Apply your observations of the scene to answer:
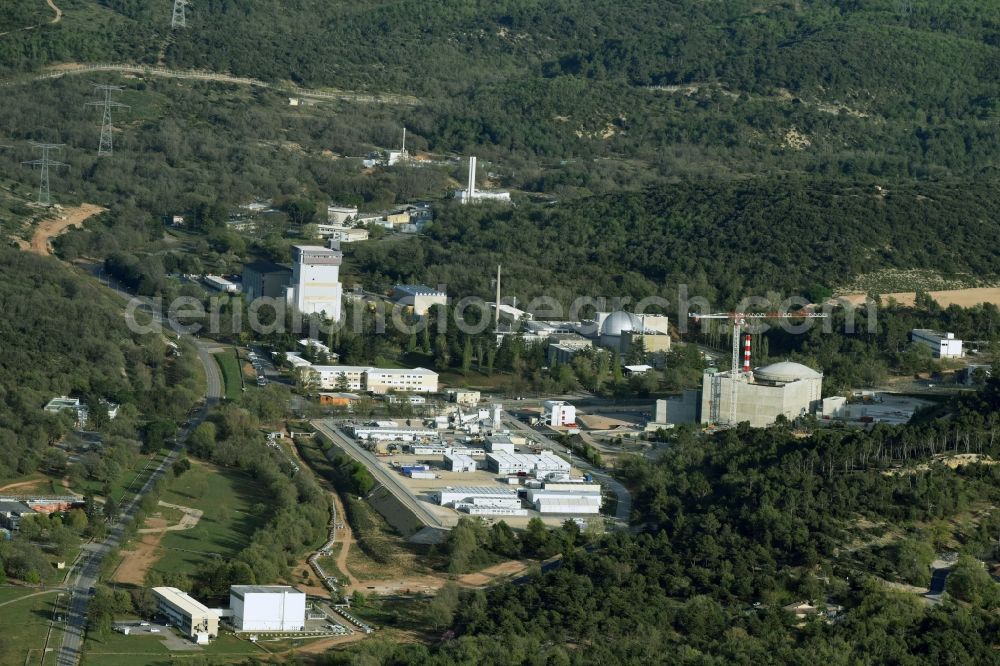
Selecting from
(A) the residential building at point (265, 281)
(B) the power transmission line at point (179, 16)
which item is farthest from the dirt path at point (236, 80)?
(A) the residential building at point (265, 281)

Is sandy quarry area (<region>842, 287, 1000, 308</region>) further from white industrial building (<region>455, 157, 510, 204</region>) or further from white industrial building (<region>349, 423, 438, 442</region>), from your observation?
white industrial building (<region>455, 157, 510, 204</region>)

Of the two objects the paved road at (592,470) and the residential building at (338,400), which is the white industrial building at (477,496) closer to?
the paved road at (592,470)

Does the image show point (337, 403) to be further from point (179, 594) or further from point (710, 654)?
point (710, 654)

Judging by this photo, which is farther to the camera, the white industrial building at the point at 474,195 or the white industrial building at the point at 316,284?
the white industrial building at the point at 474,195

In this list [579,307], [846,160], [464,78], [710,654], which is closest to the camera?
[710,654]

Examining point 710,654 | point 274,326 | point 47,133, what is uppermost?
point 47,133

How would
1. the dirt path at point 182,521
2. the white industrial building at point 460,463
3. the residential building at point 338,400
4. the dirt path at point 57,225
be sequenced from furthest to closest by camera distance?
1. the dirt path at point 57,225
2. the residential building at point 338,400
3. the white industrial building at point 460,463
4. the dirt path at point 182,521

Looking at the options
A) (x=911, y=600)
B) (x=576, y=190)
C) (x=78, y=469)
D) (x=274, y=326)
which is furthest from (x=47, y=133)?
(x=911, y=600)
